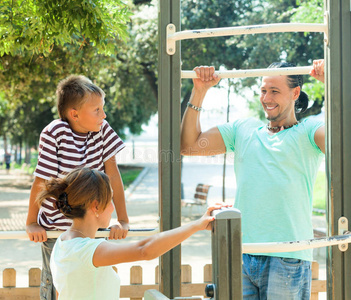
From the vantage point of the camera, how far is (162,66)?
85.9 inches

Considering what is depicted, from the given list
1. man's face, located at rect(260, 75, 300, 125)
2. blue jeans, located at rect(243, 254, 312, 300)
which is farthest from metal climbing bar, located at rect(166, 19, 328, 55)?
blue jeans, located at rect(243, 254, 312, 300)

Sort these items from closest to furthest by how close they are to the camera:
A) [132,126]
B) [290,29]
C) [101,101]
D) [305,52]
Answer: [290,29] < [101,101] < [305,52] < [132,126]

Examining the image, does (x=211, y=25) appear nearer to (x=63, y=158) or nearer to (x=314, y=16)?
(x=314, y=16)

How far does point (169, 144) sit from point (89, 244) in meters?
0.66

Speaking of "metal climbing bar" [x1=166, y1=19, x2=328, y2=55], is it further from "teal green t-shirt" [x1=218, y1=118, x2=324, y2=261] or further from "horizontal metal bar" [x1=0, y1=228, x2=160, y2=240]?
"horizontal metal bar" [x1=0, y1=228, x2=160, y2=240]

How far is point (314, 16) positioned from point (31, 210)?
6.21 m

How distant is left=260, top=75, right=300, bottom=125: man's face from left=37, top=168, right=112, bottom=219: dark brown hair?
2.76ft

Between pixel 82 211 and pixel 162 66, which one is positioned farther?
pixel 162 66

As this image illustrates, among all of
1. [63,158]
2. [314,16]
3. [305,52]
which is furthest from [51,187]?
[305,52]

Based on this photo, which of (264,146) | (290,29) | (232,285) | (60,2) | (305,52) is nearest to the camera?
(232,285)

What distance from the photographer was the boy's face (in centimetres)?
229

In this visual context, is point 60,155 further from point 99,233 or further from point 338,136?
point 338,136

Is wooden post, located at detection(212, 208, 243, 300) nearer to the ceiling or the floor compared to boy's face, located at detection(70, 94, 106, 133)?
nearer to the floor

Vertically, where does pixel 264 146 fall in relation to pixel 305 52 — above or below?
below
